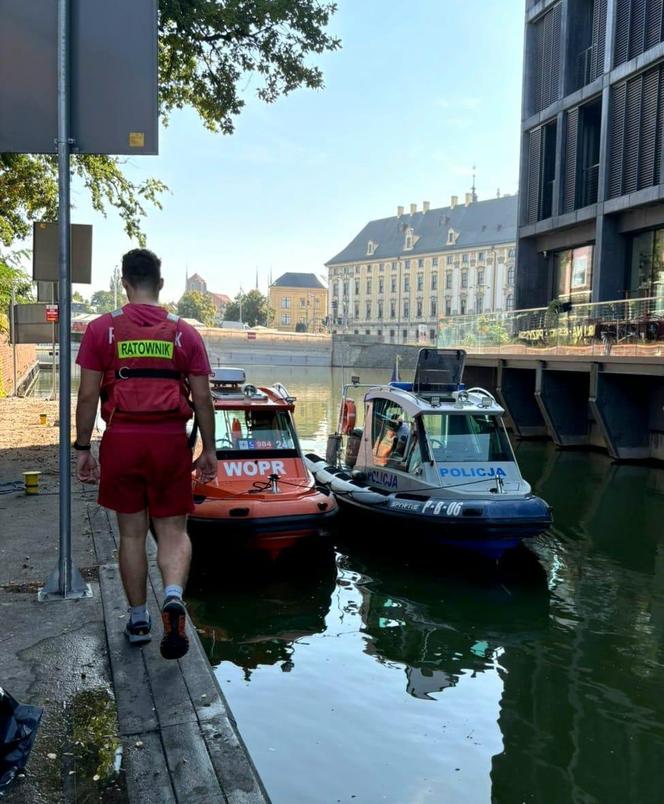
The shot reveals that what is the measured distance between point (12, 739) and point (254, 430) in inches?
280

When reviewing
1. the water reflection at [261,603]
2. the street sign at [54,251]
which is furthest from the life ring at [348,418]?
the street sign at [54,251]

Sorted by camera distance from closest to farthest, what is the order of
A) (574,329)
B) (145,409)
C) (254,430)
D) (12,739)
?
(12,739) → (145,409) → (254,430) → (574,329)

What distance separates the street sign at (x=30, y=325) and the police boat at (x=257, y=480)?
554 inches

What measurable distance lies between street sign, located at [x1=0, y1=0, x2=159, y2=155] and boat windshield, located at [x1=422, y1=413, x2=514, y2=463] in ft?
20.1

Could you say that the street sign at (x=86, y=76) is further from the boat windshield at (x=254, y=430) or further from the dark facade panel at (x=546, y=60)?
the dark facade panel at (x=546, y=60)

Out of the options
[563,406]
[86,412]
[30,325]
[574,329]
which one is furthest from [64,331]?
[30,325]

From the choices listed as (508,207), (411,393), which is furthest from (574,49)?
(508,207)

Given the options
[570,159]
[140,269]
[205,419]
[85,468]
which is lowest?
[85,468]

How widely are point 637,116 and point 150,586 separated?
74.2 ft

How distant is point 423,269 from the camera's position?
4328 inches

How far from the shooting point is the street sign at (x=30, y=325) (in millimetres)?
23109

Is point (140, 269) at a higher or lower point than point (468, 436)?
higher

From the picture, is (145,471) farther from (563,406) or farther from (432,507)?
(563,406)

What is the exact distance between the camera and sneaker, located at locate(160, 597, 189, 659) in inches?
145
